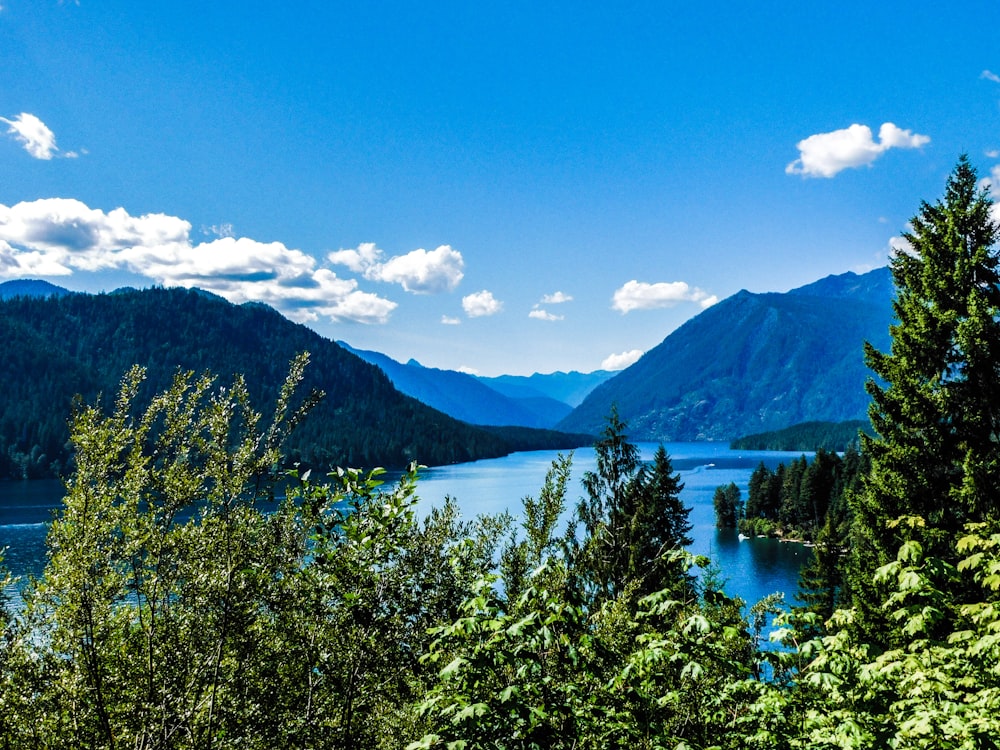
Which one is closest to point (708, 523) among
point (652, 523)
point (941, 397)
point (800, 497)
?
point (800, 497)

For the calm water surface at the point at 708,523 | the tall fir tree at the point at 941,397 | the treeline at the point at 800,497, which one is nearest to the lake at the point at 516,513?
the calm water surface at the point at 708,523

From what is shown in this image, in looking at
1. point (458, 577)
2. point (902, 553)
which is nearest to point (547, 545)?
point (458, 577)

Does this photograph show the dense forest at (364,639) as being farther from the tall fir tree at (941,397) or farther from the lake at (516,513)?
the lake at (516,513)

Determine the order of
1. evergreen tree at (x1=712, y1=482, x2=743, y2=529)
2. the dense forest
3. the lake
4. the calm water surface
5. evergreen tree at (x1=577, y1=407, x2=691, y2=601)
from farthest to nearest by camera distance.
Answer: evergreen tree at (x1=712, y1=482, x2=743, y2=529)
the calm water surface
the lake
evergreen tree at (x1=577, y1=407, x2=691, y2=601)
the dense forest

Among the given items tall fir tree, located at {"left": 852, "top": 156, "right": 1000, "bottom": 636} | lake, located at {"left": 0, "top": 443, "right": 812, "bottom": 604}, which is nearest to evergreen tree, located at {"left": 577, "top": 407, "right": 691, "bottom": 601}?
lake, located at {"left": 0, "top": 443, "right": 812, "bottom": 604}

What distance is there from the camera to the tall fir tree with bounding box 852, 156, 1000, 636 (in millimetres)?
12828

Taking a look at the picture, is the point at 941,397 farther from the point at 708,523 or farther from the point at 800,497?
the point at 708,523

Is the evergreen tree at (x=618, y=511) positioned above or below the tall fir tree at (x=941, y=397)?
below

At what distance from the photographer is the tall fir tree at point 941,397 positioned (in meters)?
12.8

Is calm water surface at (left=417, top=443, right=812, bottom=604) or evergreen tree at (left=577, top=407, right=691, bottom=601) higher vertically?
evergreen tree at (left=577, top=407, right=691, bottom=601)

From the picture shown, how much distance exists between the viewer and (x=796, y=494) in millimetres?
80250

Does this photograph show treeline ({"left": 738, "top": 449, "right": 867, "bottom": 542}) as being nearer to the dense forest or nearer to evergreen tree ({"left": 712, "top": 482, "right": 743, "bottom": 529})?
evergreen tree ({"left": 712, "top": 482, "right": 743, "bottom": 529})

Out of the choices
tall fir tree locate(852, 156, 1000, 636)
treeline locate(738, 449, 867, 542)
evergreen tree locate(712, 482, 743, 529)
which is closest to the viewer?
tall fir tree locate(852, 156, 1000, 636)

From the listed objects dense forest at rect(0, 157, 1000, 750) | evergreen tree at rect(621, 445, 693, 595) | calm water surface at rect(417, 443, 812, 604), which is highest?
dense forest at rect(0, 157, 1000, 750)
